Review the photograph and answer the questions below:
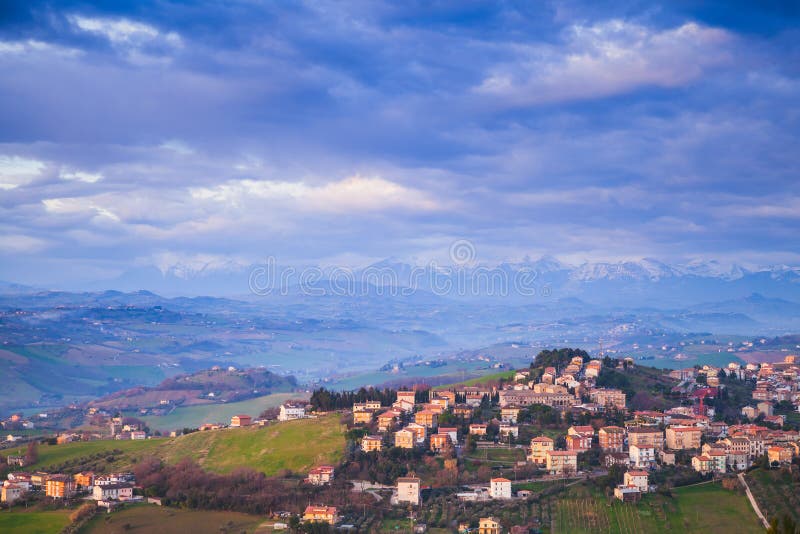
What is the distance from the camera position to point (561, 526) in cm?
Result: 4253

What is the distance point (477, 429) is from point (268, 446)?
12700mm

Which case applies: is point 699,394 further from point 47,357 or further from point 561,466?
point 47,357

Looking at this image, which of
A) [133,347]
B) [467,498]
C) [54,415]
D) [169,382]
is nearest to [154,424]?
[54,415]

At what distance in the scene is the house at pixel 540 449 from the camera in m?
52.4

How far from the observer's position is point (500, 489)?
154 feet

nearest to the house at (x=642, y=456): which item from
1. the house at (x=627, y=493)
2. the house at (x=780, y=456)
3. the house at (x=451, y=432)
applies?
the house at (x=627, y=493)

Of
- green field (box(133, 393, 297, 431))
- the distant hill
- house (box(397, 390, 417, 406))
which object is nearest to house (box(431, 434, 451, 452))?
house (box(397, 390, 417, 406))

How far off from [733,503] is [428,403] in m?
25.5

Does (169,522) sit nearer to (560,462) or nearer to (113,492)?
(113,492)

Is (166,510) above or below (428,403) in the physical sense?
below

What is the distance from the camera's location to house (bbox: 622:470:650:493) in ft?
154

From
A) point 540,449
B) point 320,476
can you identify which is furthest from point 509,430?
point 320,476

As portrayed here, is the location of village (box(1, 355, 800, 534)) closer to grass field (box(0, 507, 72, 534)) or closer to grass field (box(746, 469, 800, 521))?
grass field (box(746, 469, 800, 521))

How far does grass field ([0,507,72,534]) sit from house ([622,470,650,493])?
26744mm
